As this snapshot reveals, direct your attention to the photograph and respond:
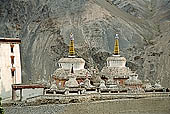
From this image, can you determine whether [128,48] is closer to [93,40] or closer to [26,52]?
[93,40]

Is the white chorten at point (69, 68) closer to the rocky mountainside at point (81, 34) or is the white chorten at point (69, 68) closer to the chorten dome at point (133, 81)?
the chorten dome at point (133, 81)

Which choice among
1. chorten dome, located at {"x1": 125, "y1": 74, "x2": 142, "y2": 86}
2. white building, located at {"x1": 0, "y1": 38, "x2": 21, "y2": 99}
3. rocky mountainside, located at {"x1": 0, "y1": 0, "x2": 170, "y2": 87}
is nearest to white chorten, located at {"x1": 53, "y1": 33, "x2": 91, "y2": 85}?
chorten dome, located at {"x1": 125, "y1": 74, "x2": 142, "y2": 86}

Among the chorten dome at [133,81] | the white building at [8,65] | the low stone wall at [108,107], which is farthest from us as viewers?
the white building at [8,65]

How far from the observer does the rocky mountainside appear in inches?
2039

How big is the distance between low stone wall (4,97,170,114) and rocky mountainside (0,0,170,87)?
20334mm

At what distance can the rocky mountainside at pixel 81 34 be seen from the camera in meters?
51.8

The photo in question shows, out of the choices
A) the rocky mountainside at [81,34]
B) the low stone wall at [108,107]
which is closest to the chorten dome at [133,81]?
the low stone wall at [108,107]

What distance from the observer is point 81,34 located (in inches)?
2178

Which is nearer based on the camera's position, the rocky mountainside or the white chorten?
the white chorten

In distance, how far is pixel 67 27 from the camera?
56906 millimetres

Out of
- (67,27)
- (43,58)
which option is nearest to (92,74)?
(43,58)

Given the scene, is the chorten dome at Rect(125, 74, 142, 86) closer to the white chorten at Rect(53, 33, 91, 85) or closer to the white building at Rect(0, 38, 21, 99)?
the white chorten at Rect(53, 33, 91, 85)

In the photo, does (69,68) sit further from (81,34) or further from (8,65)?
(81,34)

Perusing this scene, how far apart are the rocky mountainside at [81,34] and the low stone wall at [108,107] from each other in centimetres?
2033
